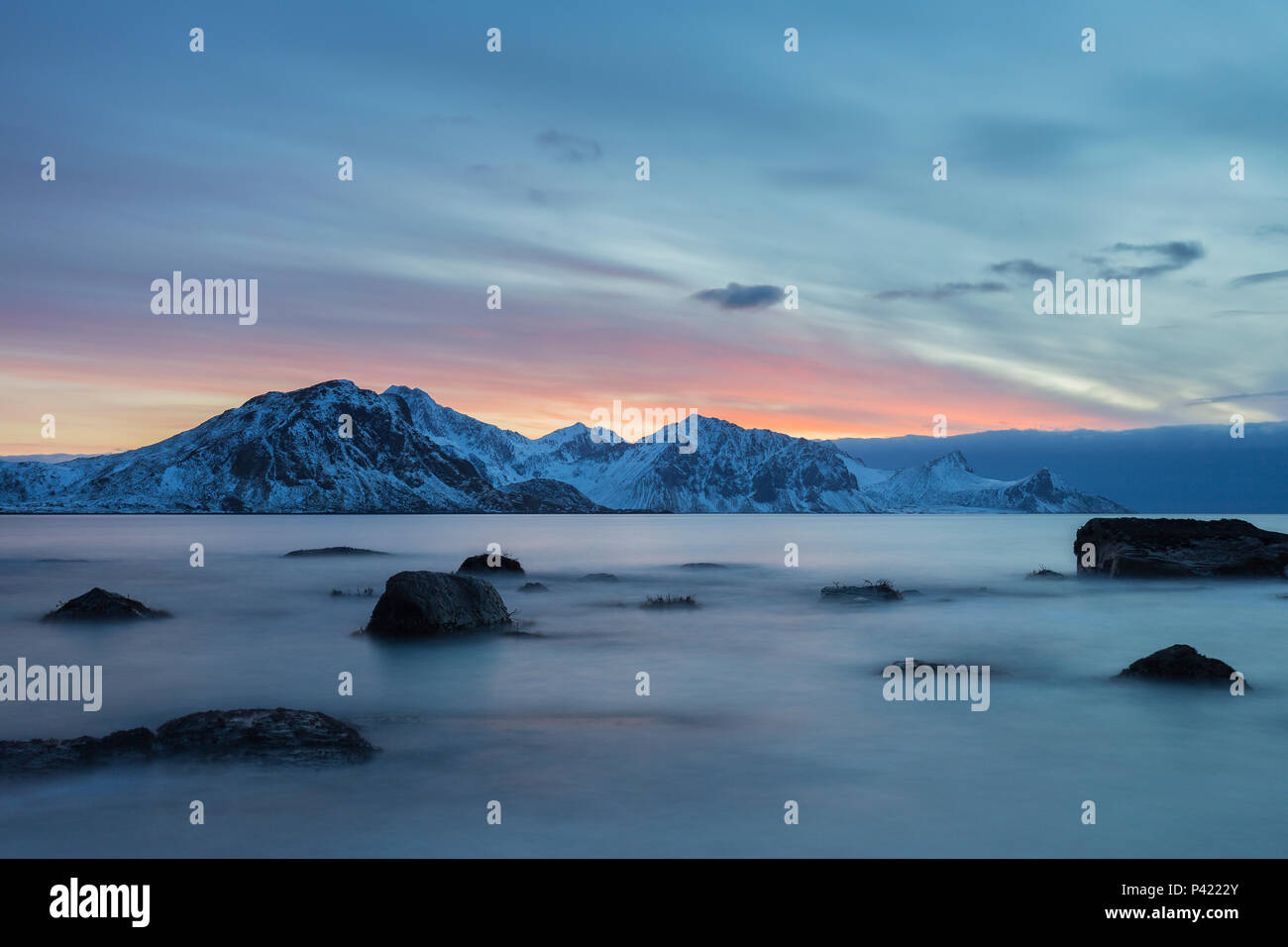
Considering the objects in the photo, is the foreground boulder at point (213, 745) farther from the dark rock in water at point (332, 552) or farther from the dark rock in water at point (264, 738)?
the dark rock in water at point (332, 552)

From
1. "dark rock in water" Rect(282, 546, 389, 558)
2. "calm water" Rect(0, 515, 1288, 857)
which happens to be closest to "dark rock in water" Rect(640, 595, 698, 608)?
"calm water" Rect(0, 515, 1288, 857)

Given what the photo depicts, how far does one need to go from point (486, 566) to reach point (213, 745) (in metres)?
32.5

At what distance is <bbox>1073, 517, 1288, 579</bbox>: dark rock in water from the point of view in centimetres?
4481

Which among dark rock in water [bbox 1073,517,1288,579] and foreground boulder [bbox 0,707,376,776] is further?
dark rock in water [bbox 1073,517,1288,579]

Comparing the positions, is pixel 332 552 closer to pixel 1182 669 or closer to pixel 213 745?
pixel 213 745

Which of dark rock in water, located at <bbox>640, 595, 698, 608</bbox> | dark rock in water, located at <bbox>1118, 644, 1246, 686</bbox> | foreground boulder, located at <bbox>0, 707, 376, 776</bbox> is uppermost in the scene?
foreground boulder, located at <bbox>0, 707, 376, 776</bbox>

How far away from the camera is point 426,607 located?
2538cm

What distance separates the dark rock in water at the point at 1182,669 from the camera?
63.1 ft

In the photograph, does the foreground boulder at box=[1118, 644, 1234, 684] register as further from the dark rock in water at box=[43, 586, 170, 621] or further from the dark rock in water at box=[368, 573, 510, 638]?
the dark rock in water at box=[43, 586, 170, 621]

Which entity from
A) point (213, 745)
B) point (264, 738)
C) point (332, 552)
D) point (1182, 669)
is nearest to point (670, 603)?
point (1182, 669)

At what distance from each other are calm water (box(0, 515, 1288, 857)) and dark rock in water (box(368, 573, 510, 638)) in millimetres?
941

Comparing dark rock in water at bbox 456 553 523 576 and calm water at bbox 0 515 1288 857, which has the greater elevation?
dark rock in water at bbox 456 553 523 576
